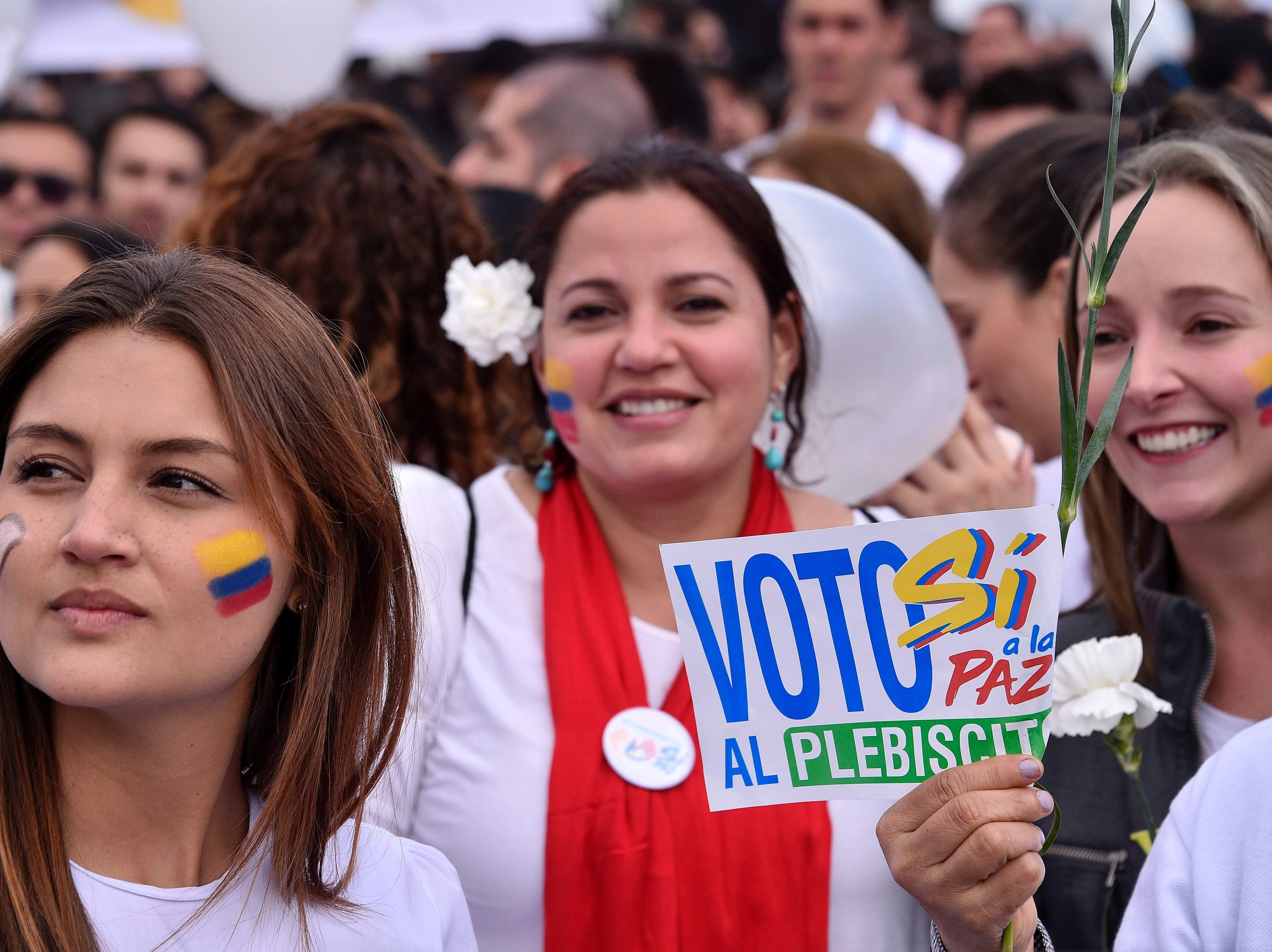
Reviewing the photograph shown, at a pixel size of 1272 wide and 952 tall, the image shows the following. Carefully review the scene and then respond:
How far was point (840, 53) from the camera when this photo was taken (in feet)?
19.9

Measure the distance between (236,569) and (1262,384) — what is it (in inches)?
65.6

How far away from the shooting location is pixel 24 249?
4.95 metres

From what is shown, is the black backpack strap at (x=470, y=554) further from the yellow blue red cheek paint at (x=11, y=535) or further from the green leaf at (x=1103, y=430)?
the green leaf at (x=1103, y=430)

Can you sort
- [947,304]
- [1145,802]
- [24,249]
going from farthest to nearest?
1. [24,249]
2. [947,304]
3. [1145,802]

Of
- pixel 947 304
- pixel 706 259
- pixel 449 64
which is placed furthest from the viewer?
pixel 449 64

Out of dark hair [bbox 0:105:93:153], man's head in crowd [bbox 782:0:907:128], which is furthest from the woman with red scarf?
dark hair [bbox 0:105:93:153]

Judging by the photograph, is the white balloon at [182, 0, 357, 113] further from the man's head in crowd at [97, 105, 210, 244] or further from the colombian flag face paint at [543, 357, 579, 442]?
the colombian flag face paint at [543, 357, 579, 442]

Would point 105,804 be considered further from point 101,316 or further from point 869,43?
point 869,43

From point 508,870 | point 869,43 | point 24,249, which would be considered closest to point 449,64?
point 869,43

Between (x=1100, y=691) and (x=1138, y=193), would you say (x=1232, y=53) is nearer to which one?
(x=1138, y=193)

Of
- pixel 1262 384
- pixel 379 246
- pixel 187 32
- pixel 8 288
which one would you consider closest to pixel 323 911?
pixel 1262 384

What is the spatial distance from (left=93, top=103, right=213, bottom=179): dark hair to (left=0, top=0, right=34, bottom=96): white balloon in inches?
20.4

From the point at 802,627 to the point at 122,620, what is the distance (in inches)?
32.7

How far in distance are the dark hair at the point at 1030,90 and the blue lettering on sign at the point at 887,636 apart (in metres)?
4.32
